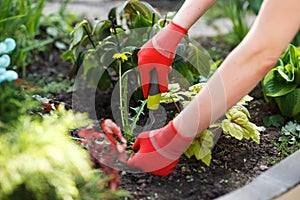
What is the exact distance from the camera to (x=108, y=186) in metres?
1.69

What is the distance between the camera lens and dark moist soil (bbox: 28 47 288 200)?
1779 mm

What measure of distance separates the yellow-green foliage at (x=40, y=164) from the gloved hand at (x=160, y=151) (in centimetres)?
25

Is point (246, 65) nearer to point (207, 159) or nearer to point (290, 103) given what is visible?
point (207, 159)

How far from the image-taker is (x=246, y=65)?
1687mm

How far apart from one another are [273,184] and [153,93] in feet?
1.69

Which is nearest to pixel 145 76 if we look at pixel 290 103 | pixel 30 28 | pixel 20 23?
pixel 290 103

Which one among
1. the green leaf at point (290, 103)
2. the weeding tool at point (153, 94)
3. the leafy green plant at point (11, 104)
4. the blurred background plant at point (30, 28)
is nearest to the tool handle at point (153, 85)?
the weeding tool at point (153, 94)

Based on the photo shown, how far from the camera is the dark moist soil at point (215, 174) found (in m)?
1.78

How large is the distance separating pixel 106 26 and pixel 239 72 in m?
0.86

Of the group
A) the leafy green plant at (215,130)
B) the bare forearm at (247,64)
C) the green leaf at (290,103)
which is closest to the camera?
the bare forearm at (247,64)

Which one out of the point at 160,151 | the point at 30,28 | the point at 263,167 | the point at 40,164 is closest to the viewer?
the point at 40,164

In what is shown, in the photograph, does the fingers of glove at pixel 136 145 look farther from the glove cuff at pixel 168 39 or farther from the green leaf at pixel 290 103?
the green leaf at pixel 290 103

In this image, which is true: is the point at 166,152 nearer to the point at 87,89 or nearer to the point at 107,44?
the point at 107,44

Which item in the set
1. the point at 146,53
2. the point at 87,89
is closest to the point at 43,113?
the point at 146,53
